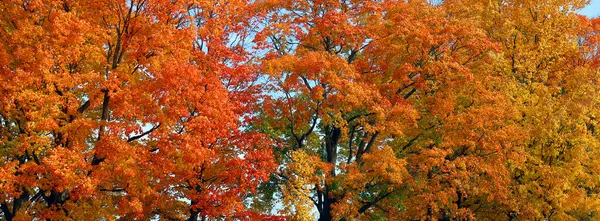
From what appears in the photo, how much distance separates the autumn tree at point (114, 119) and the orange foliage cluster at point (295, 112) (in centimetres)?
8

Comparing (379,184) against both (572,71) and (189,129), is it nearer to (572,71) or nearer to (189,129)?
(189,129)

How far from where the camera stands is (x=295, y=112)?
84.6 ft

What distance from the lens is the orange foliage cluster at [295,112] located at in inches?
779

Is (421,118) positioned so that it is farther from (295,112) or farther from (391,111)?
(295,112)

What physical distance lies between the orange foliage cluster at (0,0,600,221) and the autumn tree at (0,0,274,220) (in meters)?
0.08

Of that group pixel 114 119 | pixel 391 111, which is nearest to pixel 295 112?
pixel 391 111

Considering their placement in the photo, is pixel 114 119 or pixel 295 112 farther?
pixel 295 112

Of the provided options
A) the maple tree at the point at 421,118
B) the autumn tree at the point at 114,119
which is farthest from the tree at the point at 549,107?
the autumn tree at the point at 114,119

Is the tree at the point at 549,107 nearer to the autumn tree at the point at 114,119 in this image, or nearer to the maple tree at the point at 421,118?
the maple tree at the point at 421,118

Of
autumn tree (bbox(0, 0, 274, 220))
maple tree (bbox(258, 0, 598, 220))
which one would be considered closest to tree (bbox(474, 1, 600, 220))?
maple tree (bbox(258, 0, 598, 220))

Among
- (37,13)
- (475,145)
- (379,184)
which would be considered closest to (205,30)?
(37,13)

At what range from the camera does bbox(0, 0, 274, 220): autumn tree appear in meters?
18.9

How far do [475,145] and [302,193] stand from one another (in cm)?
755

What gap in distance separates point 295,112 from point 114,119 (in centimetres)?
756
